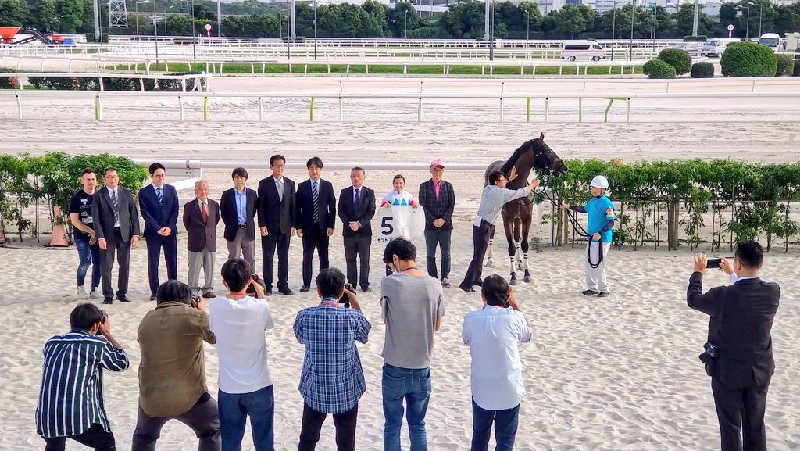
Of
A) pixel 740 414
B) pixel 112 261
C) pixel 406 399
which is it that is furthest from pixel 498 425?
pixel 112 261

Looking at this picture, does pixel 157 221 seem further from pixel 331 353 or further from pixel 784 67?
pixel 784 67

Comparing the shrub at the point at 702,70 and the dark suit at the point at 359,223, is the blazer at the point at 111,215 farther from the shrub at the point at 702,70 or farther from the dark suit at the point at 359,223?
the shrub at the point at 702,70

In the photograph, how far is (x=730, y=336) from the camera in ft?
15.9

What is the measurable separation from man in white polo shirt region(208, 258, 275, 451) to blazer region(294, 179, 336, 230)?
4190mm

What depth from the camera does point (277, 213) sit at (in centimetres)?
898

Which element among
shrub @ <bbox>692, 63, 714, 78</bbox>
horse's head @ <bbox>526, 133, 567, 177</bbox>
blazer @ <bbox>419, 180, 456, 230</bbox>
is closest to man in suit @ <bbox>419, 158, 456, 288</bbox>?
blazer @ <bbox>419, 180, 456, 230</bbox>

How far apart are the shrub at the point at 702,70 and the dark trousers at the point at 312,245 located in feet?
99.2

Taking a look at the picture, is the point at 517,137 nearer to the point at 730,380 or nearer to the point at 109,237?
the point at 109,237

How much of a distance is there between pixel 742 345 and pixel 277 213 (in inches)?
200

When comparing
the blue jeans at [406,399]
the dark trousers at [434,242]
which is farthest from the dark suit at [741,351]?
the dark trousers at [434,242]

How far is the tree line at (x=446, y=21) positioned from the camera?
69875 mm

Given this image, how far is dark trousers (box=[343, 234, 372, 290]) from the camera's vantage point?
909 cm

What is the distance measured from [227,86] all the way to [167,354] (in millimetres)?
27435

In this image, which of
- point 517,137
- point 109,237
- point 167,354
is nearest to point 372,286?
point 109,237
